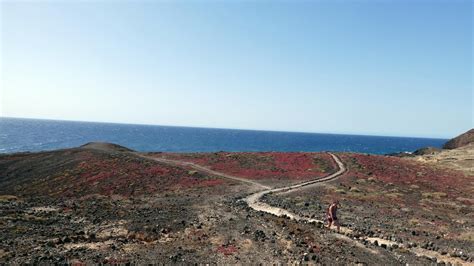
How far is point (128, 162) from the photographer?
227ft

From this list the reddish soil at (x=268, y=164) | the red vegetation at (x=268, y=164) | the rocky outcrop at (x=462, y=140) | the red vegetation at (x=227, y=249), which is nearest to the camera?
the red vegetation at (x=227, y=249)

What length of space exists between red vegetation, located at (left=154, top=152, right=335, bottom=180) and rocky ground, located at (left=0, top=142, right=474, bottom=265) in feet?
0.70

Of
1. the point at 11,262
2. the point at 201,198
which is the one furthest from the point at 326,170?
the point at 11,262

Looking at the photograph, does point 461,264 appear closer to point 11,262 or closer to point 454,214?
point 454,214

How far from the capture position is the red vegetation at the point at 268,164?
62875mm

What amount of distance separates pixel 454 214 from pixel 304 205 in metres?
16.8

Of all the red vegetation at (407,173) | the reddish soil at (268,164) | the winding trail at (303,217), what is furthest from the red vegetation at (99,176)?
the red vegetation at (407,173)

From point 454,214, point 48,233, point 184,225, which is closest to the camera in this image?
point 48,233

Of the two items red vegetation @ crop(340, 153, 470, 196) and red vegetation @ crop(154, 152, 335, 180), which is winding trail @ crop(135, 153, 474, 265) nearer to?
red vegetation @ crop(154, 152, 335, 180)

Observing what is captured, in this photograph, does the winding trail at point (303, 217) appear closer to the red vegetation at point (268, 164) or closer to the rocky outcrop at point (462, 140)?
the red vegetation at point (268, 164)

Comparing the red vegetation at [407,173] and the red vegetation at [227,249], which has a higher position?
the red vegetation at [407,173]

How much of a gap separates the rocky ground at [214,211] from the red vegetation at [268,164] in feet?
0.70

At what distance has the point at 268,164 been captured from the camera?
70438mm

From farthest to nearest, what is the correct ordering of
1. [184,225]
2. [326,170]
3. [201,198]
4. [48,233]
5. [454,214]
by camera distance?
1. [326,170]
2. [201,198]
3. [454,214]
4. [184,225]
5. [48,233]
